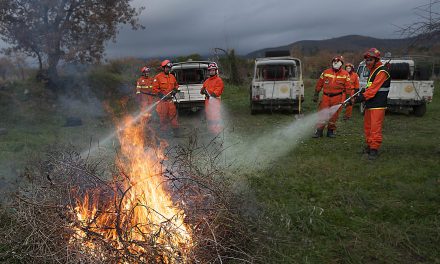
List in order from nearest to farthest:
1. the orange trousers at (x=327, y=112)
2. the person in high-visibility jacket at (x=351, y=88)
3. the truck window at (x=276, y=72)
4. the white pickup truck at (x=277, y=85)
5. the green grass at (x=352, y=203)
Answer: the green grass at (x=352, y=203) → the orange trousers at (x=327, y=112) → the person in high-visibility jacket at (x=351, y=88) → the white pickup truck at (x=277, y=85) → the truck window at (x=276, y=72)

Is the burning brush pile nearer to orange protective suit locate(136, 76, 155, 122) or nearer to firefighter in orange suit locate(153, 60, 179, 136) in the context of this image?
firefighter in orange suit locate(153, 60, 179, 136)

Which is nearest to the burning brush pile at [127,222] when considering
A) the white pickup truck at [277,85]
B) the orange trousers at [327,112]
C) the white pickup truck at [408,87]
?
the orange trousers at [327,112]

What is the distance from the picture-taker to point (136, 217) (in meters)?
3.54

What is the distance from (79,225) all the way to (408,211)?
3974 mm

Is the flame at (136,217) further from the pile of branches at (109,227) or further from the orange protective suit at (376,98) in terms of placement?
the orange protective suit at (376,98)

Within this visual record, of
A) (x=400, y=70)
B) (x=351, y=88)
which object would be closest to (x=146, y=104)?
(x=351, y=88)

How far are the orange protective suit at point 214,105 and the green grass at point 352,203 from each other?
1937 millimetres

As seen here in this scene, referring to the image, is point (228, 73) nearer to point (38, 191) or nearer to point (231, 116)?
point (231, 116)

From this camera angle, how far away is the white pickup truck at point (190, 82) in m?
12.9

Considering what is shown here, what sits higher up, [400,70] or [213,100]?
[400,70]

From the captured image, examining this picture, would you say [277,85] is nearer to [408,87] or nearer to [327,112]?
[327,112]

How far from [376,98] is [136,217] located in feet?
17.1

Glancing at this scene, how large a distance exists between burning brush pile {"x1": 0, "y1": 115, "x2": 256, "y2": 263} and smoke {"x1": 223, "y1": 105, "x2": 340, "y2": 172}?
2.44 metres

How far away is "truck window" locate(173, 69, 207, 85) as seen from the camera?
43.7 feet
